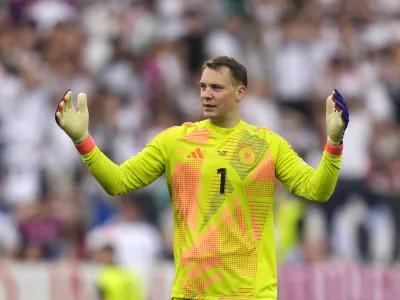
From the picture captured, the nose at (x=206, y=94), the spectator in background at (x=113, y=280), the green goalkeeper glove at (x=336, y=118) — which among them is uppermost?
the nose at (x=206, y=94)

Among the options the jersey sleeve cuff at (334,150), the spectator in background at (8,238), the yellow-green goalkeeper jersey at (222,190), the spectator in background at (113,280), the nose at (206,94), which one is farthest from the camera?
the spectator in background at (8,238)

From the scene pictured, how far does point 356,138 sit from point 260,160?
8.81 meters

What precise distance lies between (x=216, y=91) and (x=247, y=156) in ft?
1.50

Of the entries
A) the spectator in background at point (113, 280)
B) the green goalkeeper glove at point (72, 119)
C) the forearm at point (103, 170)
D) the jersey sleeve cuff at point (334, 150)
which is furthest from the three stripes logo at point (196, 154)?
the spectator in background at point (113, 280)

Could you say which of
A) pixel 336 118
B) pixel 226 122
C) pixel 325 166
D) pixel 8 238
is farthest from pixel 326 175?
pixel 8 238

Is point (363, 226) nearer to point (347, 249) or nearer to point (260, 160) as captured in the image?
point (347, 249)

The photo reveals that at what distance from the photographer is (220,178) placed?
819 centimetres

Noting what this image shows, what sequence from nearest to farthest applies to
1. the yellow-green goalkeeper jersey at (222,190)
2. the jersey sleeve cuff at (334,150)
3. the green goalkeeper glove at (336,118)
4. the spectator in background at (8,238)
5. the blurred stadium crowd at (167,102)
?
1. the green goalkeeper glove at (336,118)
2. the jersey sleeve cuff at (334,150)
3. the yellow-green goalkeeper jersey at (222,190)
4. the spectator in background at (8,238)
5. the blurred stadium crowd at (167,102)

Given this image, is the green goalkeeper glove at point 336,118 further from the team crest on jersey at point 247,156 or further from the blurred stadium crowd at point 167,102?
Result: the blurred stadium crowd at point 167,102

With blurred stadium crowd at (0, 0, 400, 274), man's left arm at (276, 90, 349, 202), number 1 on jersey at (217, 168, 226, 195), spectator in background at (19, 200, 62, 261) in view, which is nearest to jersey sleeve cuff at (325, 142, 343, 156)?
man's left arm at (276, 90, 349, 202)

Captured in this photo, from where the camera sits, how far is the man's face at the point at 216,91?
822 centimetres

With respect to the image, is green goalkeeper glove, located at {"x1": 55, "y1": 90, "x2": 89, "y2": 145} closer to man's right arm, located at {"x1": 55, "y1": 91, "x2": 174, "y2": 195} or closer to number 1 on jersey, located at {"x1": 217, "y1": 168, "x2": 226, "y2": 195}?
man's right arm, located at {"x1": 55, "y1": 91, "x2": 174, "y2": 195}

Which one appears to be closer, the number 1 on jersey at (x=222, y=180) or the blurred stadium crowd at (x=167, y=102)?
the number 1 on jersey at (x=222, y=180)

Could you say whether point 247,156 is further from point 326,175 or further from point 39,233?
point 39,233
